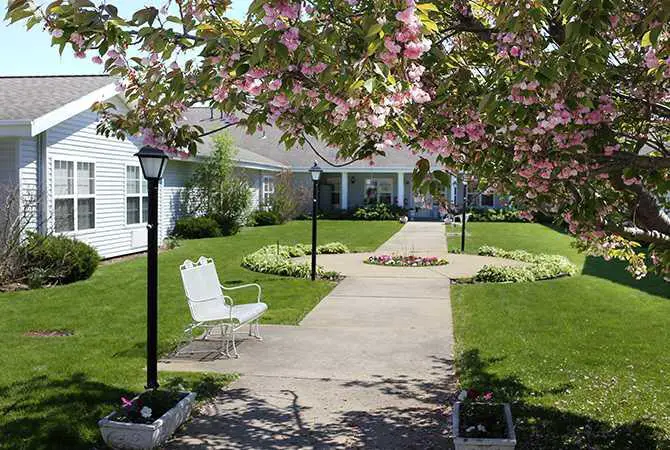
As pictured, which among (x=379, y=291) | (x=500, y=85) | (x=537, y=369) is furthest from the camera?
(x=379, y=291)

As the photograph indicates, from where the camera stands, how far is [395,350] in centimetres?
748

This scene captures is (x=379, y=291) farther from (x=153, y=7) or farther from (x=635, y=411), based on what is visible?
(x=153, y=7)

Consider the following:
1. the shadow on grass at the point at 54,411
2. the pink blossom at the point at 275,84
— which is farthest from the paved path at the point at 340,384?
the pink blossom at the point at 275,84

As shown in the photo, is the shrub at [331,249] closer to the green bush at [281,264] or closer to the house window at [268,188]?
the green bush at [281,264]

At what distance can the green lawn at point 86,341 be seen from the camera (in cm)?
495

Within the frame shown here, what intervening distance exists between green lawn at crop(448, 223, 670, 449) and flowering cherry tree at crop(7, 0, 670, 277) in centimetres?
133

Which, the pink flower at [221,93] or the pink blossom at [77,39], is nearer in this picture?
the pink blossom at [77,39]

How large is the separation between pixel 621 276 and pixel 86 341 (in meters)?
11.1

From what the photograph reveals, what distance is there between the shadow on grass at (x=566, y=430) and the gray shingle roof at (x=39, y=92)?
1021cm

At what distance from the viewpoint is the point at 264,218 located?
29578mm

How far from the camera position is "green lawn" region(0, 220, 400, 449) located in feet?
16.2

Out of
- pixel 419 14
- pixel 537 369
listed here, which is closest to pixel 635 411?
pixel 537 369

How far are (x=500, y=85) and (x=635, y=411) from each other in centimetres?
342

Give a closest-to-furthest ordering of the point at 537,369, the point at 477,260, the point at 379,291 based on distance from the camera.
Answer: the point at 537,369 < the point at 379,291 < the point at 477,260
